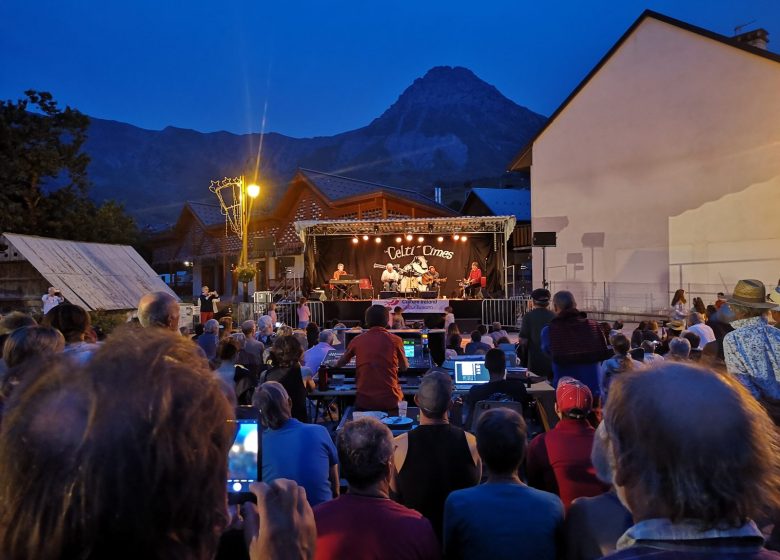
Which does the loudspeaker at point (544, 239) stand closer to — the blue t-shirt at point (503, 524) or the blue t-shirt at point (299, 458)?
the blue t-shirt at point (299, 458)

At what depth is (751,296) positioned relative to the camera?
3.64 meters

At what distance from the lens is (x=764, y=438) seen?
1.14 meters

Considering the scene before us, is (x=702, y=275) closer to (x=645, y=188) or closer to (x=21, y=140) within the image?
(x=645, y=188)

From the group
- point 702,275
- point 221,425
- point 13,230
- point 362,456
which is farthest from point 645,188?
point 13,230

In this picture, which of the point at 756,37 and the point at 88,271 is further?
the point at 756,37

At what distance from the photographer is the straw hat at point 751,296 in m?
3.60

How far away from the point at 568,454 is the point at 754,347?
149 cm

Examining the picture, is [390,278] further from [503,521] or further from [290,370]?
[503,521]

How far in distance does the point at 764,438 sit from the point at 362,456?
61.8 inches

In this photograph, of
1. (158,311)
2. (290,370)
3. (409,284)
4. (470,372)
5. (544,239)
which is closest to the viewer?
(158,311)

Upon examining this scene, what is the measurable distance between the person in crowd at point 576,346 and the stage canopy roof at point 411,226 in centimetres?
1538

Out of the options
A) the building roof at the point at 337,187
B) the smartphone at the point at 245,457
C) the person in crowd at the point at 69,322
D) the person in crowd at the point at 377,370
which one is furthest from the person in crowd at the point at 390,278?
the smartphone at the point at 245,457

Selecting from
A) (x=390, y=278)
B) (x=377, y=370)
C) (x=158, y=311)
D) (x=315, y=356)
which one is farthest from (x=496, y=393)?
(x=390, y=278)

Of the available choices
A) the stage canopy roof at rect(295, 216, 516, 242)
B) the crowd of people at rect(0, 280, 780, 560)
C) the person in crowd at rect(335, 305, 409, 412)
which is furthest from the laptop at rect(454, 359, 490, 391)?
the stage canopy roof at rect(295, 216, 516, 242)
